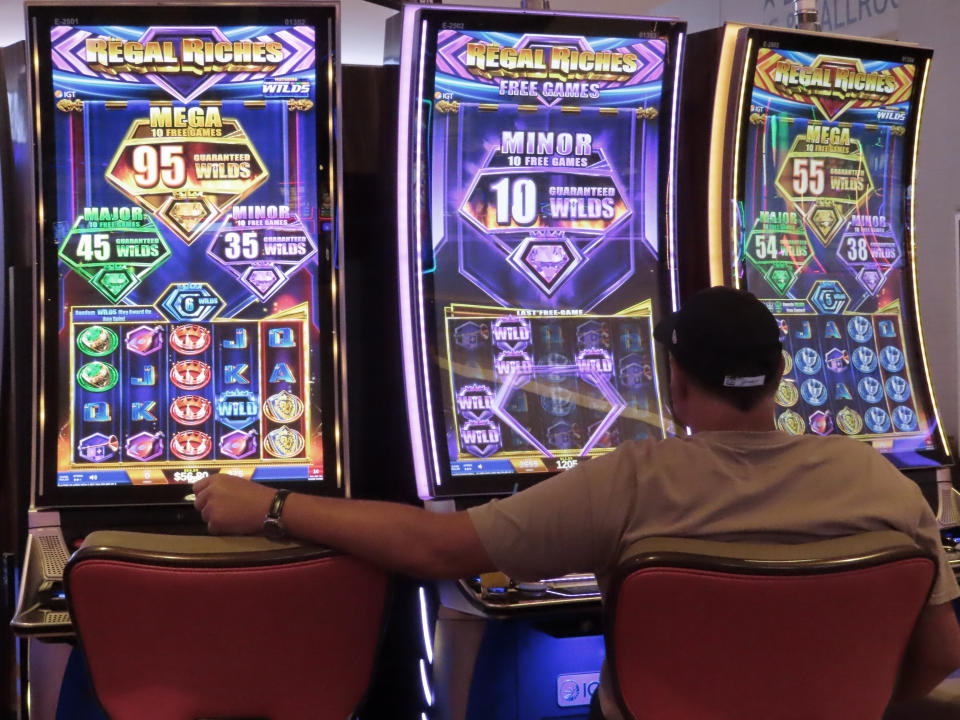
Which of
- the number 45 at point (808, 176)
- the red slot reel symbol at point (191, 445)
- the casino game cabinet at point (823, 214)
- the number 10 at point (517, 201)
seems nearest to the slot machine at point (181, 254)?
the red slot reel symbol at point (191, 445)

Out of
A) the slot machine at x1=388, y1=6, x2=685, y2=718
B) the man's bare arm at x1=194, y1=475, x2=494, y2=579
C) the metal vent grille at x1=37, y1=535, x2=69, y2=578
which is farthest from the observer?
the slot machine at x1=388, y1=6, x2=685, y2=718

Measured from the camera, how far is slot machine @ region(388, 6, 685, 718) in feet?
9.39

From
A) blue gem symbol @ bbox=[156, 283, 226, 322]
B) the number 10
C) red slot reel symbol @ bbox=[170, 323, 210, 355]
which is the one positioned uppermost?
the number 10

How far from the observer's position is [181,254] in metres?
2.87

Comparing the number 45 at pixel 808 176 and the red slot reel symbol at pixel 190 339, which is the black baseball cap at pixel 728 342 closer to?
the red slot reel symbol at pixel 190 339

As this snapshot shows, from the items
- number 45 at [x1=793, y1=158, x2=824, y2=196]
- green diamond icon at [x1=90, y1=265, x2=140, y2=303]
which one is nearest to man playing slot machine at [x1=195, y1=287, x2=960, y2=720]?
green diamond icon at [x1=90, y1=265, x2=140, y2=303]

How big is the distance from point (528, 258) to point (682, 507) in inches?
56.4

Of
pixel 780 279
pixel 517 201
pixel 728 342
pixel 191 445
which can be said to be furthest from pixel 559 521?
pixel 780 279

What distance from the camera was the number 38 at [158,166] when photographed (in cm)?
286

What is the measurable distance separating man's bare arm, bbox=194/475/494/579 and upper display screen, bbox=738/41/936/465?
1770 mm

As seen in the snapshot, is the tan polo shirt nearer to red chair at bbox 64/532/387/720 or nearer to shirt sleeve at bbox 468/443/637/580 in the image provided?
shirt sleeve at bbox 468/443/637/580

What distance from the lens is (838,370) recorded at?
333 centimetres

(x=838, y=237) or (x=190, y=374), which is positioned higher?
(x=838, y=237)

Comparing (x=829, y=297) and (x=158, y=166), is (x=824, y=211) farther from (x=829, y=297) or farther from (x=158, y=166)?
(x=158, y=166)
